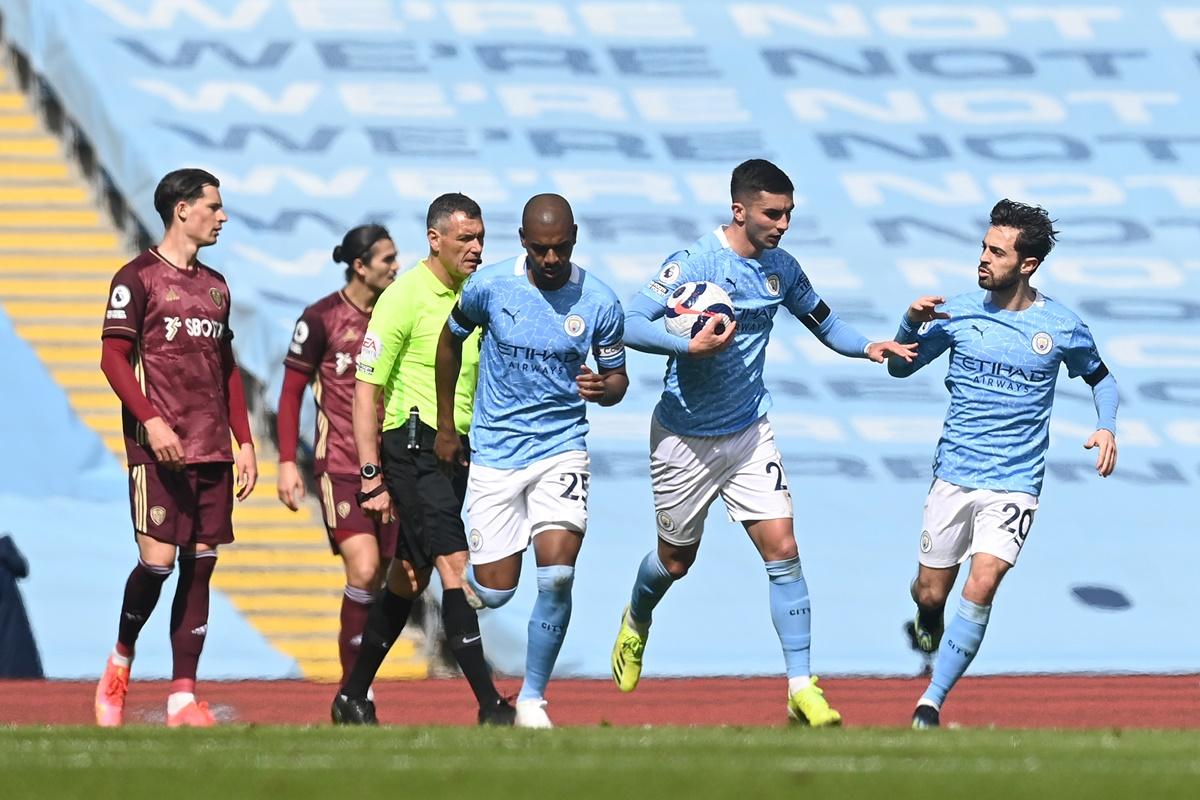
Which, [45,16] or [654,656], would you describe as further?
[45,16]

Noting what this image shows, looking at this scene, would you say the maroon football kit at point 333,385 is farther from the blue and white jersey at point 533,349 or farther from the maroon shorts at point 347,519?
the blue and white jersey at point 533,349

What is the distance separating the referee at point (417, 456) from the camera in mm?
8523

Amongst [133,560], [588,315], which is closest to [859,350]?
[588,315]

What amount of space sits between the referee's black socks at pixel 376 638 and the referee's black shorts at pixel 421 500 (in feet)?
0.78

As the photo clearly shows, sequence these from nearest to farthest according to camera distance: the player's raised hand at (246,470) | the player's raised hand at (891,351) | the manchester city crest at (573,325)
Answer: the manchester city crest at (573,325) < the player's raised hand at (891,351) < the player's raised hand at (246,470)

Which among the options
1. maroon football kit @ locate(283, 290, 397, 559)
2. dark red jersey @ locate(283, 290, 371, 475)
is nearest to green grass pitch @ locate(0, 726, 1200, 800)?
maroon football kit @ locate(283, 290, 397, 559)

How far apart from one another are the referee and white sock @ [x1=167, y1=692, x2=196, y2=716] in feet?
2.03

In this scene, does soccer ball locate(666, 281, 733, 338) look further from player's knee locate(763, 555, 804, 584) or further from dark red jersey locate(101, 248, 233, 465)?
dark red jersey locate(101, 248, 233, 465)

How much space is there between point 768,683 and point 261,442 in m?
4.40

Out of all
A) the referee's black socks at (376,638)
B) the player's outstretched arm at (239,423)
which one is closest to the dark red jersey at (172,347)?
the player's outstretched arm at (239,423)

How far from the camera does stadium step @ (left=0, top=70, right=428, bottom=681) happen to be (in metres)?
14.0

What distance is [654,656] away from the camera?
539 inches

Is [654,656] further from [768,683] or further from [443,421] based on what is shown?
[443,421]

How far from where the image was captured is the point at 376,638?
8.74 m
